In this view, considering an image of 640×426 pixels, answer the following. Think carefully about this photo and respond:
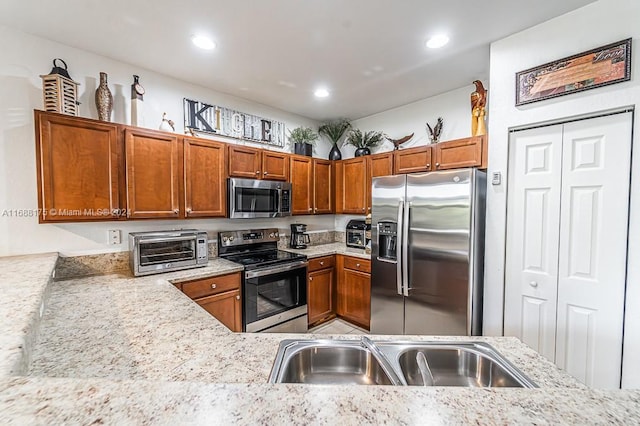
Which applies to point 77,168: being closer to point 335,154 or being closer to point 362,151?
point 335,154

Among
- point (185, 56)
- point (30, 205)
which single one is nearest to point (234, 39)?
point (185, 56)

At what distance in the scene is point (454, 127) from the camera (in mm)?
2979

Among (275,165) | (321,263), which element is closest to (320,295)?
(321,263)

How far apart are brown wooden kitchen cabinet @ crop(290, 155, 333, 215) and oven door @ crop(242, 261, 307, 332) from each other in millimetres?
842

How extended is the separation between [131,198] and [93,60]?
48.8 inches

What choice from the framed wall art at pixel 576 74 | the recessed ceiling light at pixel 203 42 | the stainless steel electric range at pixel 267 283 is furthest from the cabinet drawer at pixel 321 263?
the framed wall art at pixel 576 74

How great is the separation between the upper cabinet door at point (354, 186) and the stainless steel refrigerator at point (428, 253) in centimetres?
60

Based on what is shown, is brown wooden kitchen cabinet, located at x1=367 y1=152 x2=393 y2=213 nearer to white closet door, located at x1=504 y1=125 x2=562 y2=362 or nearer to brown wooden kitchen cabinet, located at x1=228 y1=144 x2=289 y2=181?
brown wooden kitchen cabinet, located at x1=228 y1=144 x2=289 y2=181

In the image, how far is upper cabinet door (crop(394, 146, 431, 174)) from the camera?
2854mm

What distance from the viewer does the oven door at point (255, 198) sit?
2777 millimetres

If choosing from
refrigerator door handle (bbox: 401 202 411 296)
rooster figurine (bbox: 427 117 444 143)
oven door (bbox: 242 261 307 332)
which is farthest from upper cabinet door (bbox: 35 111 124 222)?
rooster figurine (bbox: 427 117 444 143)

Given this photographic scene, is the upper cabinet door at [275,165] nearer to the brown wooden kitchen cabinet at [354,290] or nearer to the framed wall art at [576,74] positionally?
the brown wooden kitchen cabinet at [354,290]

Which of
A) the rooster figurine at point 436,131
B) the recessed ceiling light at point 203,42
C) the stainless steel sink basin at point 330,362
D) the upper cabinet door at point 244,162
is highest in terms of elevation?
the recessed ceiling light at point 203,42

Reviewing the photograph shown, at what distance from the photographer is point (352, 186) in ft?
12.0
